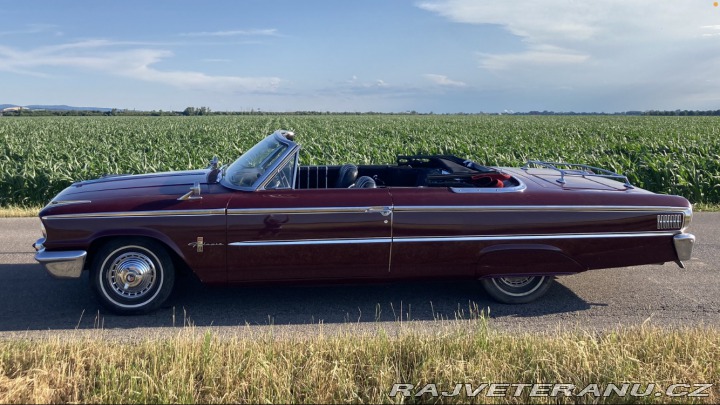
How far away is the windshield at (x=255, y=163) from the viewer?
479 centimetres

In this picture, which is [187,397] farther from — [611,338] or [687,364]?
[687,364]

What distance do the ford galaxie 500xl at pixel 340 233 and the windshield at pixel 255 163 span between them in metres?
0.02

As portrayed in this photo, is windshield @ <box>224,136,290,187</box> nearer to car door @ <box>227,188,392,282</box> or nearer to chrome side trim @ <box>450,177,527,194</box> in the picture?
car door @ <box>227,188,392,282</box>

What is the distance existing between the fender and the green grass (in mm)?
915

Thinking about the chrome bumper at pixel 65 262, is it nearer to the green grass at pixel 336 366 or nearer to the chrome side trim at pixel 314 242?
the green grass at pixel 336 366

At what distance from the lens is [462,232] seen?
183 inches

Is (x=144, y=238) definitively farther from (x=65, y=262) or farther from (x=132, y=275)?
(x=65, y=262)

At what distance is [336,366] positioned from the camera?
3.28 metres

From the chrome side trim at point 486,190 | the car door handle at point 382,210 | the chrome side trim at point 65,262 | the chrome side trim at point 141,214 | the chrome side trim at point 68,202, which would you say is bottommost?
the chrome side trim at point 65,262

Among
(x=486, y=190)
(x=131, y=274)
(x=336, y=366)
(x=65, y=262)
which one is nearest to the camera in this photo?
(x=336, y=366)

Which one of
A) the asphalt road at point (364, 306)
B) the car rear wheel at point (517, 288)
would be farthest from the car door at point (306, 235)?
the car rear wheel at point (517, 288)

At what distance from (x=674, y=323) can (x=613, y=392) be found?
1.73 m

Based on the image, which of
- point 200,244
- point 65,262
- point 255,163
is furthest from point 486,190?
point 65,262

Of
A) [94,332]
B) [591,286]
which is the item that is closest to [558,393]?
[591,286]
